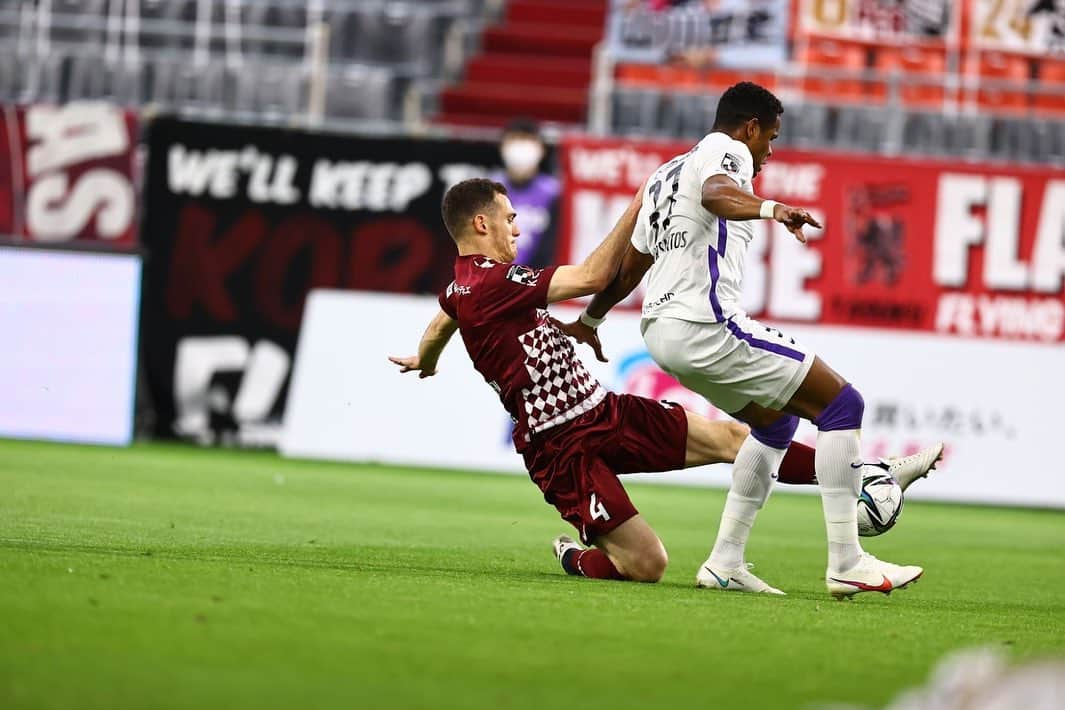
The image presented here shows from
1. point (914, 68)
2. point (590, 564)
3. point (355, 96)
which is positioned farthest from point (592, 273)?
point (914, 68)

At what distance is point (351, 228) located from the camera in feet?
54.0

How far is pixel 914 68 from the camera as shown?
62.1 ft

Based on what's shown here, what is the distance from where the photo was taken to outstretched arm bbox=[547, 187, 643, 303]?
664cm

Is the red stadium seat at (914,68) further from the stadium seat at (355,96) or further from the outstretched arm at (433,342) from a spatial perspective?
the outstretched arm at (433,342)

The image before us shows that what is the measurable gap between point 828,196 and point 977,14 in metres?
3.26

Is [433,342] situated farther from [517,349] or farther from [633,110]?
[633,110]

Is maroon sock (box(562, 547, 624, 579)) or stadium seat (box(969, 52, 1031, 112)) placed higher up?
stadium seat (box(969, 52, 1031, 112))

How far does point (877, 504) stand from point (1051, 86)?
1252cm

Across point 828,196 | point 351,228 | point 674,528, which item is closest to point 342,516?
point 674,528

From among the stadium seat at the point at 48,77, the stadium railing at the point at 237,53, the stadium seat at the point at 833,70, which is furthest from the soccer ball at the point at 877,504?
the stadium seat at the point at 48,77

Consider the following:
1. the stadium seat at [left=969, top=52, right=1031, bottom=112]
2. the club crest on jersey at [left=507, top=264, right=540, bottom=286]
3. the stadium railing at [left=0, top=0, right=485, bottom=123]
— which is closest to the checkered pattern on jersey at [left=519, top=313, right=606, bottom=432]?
the club crest on jersey at [left=507, top=264, right=540, bottom=286]

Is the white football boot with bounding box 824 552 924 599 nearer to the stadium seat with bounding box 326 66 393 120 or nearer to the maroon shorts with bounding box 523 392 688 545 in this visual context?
the maroon shorts with bounding box 523 392 688 545

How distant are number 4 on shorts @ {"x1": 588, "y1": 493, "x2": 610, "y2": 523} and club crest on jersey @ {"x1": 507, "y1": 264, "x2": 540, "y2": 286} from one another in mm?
904

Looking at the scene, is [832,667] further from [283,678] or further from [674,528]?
[674,528]
